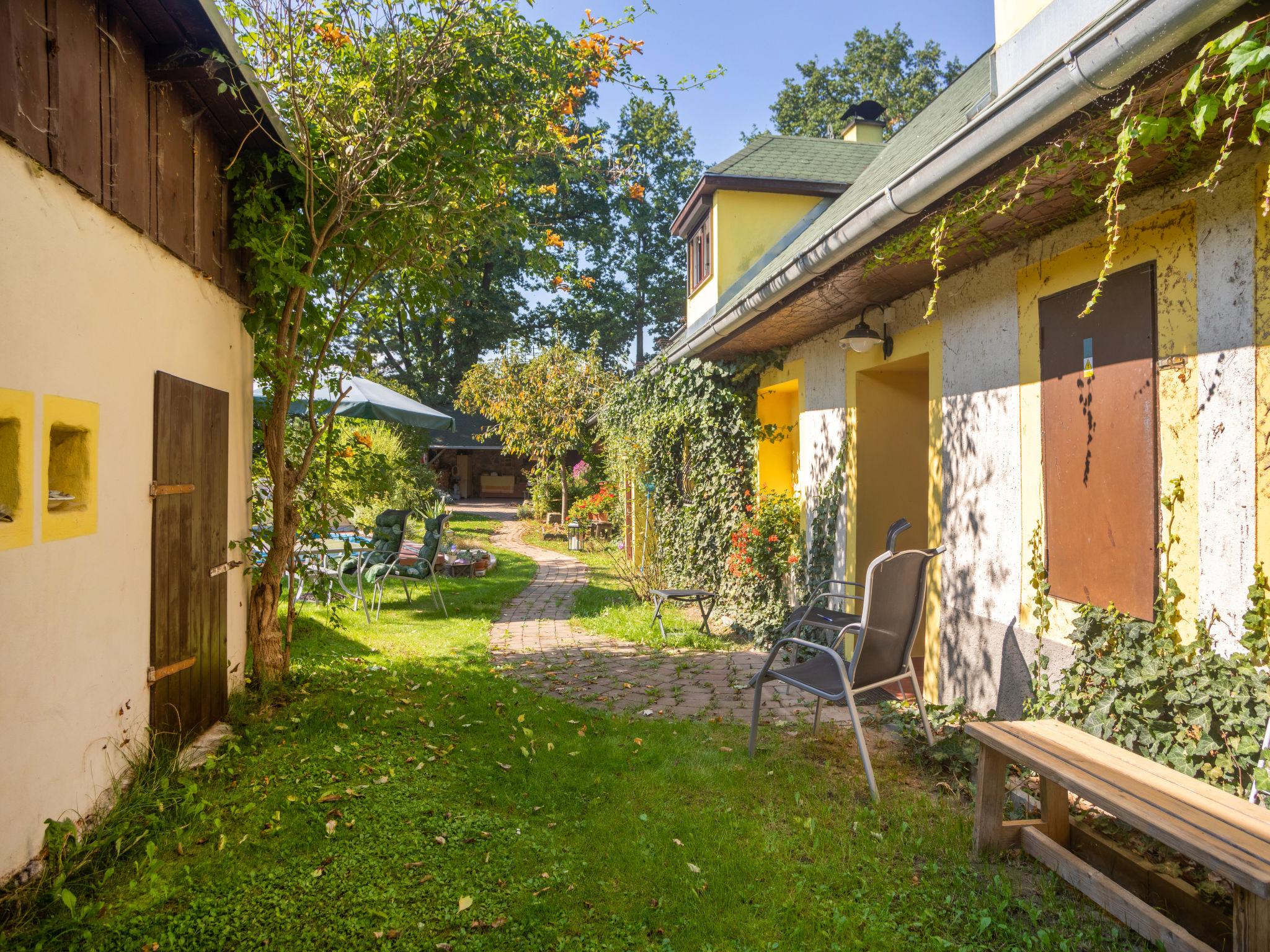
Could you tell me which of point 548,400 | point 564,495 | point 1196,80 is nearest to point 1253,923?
point 1196,80

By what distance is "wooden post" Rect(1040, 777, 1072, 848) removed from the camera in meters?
2.76

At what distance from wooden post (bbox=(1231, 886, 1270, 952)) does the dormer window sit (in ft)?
28.3

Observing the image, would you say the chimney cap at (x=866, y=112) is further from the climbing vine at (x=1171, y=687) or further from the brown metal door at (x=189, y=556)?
the brown metal door at (x=189, y=556)

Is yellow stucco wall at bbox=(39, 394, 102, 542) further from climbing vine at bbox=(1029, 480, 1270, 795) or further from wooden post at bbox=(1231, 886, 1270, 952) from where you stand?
climbing vine at bbox=(1029, 480, 1270, 795)

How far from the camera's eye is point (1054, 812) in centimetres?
277

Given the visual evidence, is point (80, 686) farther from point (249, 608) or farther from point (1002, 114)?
point (1002, 114)

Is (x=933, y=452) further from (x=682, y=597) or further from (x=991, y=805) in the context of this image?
(x=682, y=597)

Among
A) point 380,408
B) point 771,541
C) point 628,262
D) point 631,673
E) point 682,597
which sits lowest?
point 631,673

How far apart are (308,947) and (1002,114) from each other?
368cm

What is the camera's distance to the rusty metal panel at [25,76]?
2098 millimetres

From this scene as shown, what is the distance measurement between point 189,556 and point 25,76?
2.03 metres

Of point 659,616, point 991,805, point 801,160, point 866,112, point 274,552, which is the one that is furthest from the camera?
point 866,112

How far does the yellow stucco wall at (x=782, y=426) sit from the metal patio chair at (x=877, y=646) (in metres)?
3.95

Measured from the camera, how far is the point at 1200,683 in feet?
9.04
